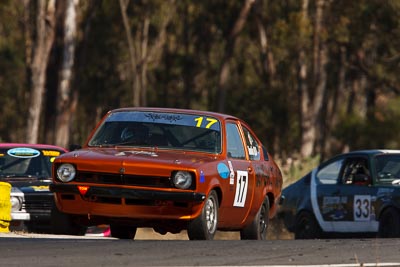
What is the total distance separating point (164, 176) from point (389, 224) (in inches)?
174

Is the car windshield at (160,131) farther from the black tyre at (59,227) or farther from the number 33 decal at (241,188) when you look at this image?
the black tyre at (59,227)

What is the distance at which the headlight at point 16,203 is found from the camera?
14516 millimetres

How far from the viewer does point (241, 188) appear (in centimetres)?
1202

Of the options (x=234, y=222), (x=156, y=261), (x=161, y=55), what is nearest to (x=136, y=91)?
(x=161, y=55)

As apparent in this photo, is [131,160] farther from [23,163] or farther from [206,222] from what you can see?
[23,163]

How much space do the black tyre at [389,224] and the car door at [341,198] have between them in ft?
0.75

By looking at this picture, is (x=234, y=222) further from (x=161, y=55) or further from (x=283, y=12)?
(x=161, y=55)

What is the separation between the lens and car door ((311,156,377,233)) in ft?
49.0

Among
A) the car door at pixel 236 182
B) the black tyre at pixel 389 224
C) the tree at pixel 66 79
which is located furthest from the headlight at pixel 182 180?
the tree at pixel 66 79

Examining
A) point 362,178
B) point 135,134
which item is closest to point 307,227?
point 362,178

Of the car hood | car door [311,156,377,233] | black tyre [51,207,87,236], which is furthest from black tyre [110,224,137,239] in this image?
car door [311,156,377,233]

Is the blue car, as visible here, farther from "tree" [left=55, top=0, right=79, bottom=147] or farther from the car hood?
"tree" [left=55, top=0, right=79, bottom=147]

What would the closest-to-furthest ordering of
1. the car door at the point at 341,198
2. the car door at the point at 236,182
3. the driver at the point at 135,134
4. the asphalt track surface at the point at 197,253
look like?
the asphalt track surface at the point at 197,253 < the car door at the point at 236,182 < the driver at the point at 135,134 < the car door at the point at 341,198

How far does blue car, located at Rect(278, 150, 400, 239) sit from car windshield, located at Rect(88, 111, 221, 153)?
2685 mm
